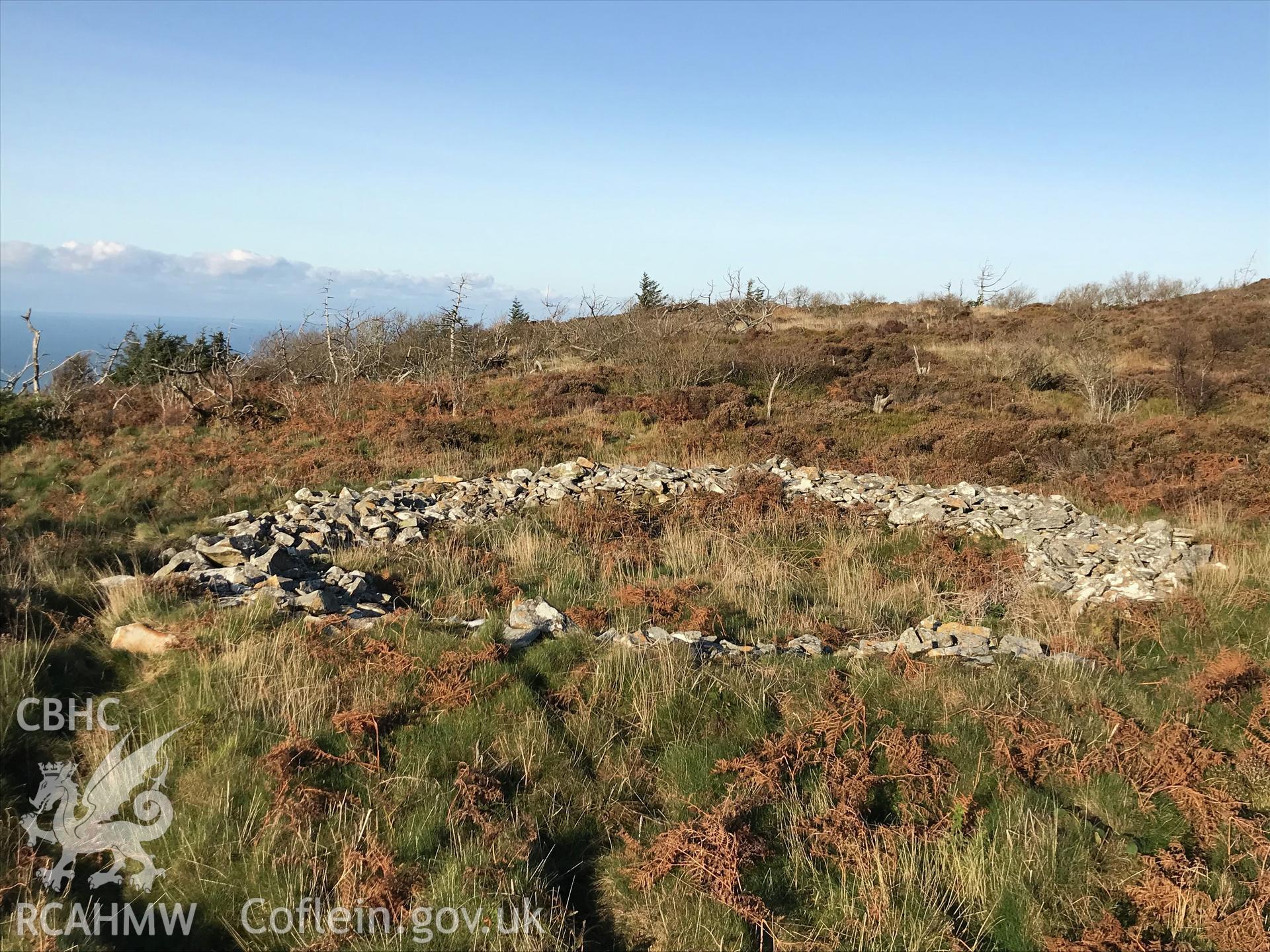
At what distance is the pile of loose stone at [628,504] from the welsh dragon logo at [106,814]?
Answer: 77.2 inches

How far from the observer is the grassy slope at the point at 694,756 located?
11.1 feet

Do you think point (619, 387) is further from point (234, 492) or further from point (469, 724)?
point (469, 724)

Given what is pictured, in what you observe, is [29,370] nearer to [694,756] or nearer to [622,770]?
[622,770]

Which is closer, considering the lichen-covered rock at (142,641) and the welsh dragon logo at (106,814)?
the welsh dragon logo at (106,814)

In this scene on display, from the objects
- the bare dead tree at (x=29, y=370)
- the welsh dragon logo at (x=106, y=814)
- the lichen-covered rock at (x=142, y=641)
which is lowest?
the welsh dragon logo at (x=106, y=814)

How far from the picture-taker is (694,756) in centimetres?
438

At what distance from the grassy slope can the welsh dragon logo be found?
0.36ft

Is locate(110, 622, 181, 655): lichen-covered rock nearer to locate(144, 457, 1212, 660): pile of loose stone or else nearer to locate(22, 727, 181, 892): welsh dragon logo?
locate(144, 457, 1212, 660): pile of loose stone

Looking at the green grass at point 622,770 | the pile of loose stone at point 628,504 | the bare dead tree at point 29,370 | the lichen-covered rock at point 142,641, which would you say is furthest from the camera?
the bare dead tree at point 29,370

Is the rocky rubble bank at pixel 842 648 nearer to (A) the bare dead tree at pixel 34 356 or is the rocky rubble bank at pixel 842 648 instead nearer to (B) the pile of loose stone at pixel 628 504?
→ (B) the pile of loose stone at pixel 628 504

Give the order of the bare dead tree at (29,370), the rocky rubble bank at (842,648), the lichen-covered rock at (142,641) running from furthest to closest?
the bare dead tree at (29,370) < the rocky rubble bank at (842,648) < the lichen-covered rock at (142,641)

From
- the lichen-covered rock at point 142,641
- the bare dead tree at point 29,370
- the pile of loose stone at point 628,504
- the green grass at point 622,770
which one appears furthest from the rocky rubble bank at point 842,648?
the bare dead tree at point 29,370

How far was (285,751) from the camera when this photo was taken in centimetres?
402

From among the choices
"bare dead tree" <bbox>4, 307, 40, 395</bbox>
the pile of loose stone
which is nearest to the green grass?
the pile of loose stone
